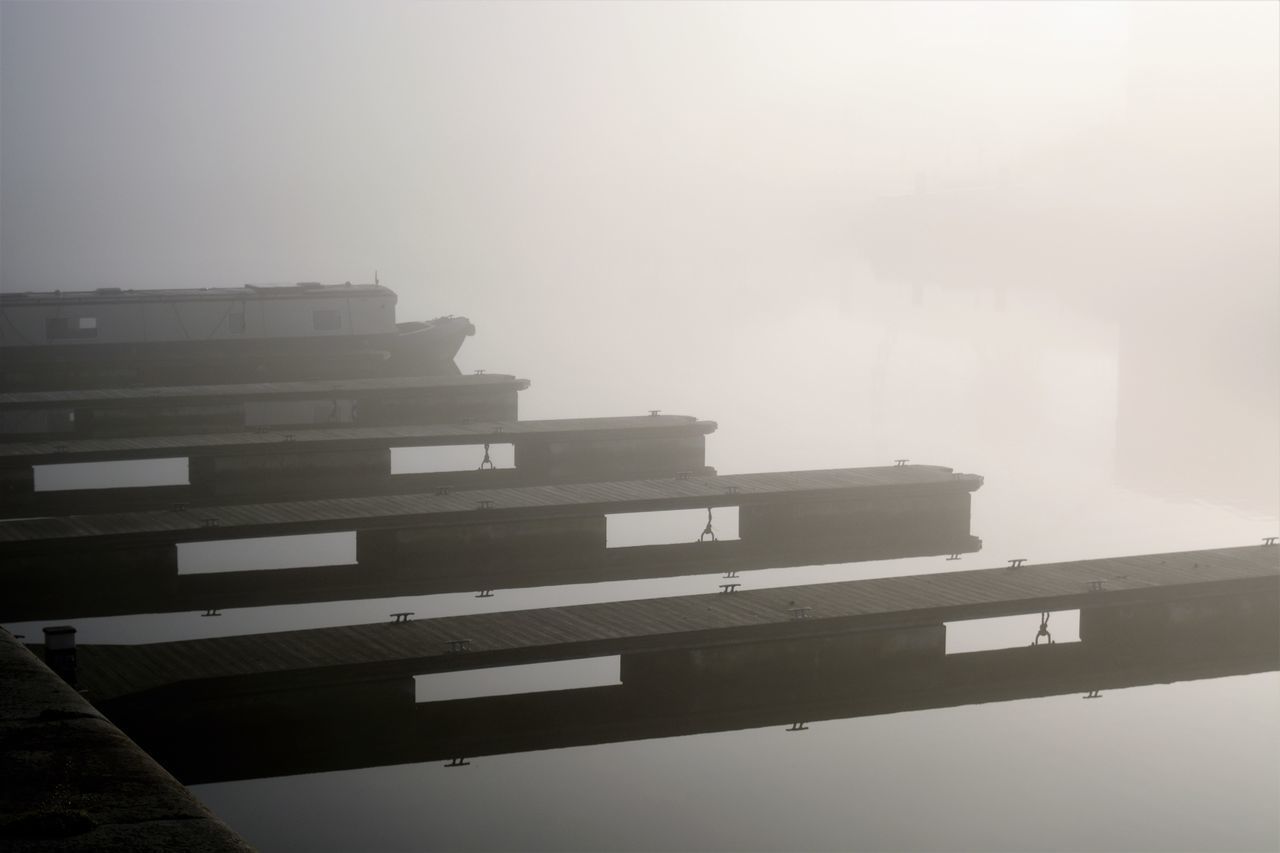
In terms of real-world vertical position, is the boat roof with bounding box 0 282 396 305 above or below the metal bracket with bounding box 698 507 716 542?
above

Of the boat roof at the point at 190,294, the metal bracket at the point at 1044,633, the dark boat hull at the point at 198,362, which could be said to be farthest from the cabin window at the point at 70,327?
the metal bracket at the point at 1044,633

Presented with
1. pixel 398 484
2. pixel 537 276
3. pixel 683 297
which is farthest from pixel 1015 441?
pixel 537 276

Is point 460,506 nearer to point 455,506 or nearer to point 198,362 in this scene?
point 455,506

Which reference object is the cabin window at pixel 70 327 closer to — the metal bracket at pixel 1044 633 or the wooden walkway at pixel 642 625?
the wooden walkway at pixel 642 625

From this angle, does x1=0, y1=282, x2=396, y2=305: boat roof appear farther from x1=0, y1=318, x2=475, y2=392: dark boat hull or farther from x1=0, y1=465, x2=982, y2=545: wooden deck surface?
x1=0, y1=465, x2=982, y2=545: wooden deck surface

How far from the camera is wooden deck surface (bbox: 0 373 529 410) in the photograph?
3177 cm

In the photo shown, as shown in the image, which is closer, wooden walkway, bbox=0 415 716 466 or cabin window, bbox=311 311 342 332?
wooden walkway, bbox=0 415 716 466

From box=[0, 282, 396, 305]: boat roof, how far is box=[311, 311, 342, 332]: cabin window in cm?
58

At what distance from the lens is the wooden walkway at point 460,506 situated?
19062 mm

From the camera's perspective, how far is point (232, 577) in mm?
19656

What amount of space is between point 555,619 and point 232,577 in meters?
6.15

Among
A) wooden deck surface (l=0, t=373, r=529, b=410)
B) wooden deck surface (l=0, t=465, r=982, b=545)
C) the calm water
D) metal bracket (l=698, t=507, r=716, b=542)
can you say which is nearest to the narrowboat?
wooden deck surface (l=0, t=373, r=529, b=410)

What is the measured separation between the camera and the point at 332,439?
85.8 ft

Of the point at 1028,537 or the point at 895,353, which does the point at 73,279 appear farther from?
the point at 1028,537
